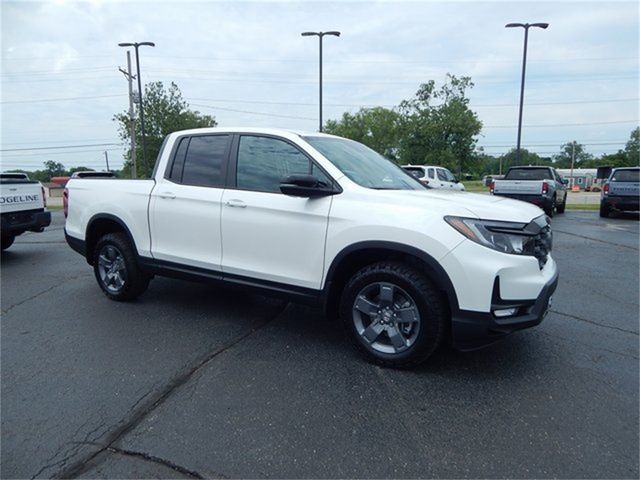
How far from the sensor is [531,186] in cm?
1361

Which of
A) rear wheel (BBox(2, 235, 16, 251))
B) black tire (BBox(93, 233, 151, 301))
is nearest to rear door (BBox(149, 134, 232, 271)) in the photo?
black tire (BBox(93, 233, 151, 301))

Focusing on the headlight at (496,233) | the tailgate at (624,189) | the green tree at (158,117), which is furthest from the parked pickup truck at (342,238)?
the green tree at (158,117)

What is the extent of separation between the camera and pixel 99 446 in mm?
2436

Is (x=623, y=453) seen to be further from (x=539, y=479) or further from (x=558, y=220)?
(x=558, y=220)

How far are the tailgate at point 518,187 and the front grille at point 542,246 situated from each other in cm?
1124

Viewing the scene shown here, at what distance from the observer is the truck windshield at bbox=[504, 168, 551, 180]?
14798 millimetres

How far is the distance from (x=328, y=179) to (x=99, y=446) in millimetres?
2371

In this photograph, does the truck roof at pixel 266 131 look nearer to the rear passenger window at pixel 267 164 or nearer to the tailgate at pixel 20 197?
the rear passenger window at pixel 267 164

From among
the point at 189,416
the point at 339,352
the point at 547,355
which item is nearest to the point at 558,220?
the point at 547,355

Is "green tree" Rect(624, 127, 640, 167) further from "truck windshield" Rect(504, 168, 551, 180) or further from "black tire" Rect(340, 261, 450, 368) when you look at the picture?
"black tire" Rect(340, 261, 450, 368)

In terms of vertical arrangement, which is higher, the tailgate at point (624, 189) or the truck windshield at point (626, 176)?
the truck windshield at point (626, 176)

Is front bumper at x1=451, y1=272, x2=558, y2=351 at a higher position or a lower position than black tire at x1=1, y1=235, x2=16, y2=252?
higher

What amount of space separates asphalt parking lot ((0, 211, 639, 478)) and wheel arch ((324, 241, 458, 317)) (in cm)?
54

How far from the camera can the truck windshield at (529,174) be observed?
1480 cm
